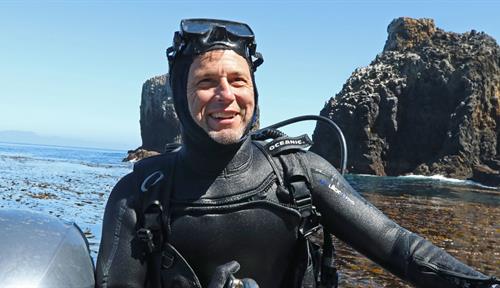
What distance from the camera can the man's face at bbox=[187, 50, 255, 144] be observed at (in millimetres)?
2666

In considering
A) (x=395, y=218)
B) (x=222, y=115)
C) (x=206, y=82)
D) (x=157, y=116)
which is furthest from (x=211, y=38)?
(x=157, y=116)

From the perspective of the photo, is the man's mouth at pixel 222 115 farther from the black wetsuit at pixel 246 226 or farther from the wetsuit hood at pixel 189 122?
the black wetsuit at pixel 246 226

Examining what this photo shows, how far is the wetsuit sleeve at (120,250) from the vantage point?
258 cm

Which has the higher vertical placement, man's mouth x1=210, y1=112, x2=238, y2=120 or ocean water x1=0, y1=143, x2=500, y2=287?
man's mouth x1=210, y1=112, x2=238, y2=120

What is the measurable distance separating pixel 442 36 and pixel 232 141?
8930cm

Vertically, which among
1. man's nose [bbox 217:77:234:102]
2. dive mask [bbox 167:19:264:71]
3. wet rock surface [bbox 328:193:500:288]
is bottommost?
wet rock surface [bbox 328:193:500:288]

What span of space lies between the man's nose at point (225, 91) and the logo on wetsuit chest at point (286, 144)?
492 mm

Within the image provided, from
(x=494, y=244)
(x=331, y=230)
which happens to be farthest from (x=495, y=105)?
(x=331, y=230)

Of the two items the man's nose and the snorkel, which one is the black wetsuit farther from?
the man's nose

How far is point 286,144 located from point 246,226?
0.56 meters

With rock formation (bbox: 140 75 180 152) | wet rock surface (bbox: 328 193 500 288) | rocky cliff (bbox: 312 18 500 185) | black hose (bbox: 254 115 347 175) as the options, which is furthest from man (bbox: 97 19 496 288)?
rock formation (bbox: 140 75 180 152)

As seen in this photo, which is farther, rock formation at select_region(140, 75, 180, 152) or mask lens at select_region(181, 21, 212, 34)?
rock formation at select_region(140, 75, 180, 152)

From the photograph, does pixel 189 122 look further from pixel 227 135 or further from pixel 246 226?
pixel 246 226

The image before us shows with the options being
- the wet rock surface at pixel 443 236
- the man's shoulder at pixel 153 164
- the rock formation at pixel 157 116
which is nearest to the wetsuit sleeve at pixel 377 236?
the man's shoulder at pixel 153 164
